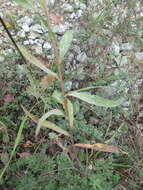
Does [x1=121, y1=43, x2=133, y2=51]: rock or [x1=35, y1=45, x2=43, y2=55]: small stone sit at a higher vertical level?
[x1=35, y1=45, x2=43, y2=55]: small stone

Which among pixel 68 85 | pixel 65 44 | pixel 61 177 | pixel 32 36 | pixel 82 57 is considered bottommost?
pixel 61 177

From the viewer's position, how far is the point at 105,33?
216cm

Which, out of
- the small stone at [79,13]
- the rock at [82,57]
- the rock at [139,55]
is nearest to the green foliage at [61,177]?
the rock at [82,57]

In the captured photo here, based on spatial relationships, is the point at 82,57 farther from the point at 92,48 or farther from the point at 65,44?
the point at 65,44

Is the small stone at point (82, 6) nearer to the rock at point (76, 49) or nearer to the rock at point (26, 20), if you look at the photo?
the rock at point (26, 20)

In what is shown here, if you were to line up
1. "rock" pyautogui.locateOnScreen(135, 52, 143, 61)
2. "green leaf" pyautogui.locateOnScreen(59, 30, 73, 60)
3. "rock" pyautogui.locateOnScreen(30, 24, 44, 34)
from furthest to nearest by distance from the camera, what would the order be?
"rock" pyautogui.locateOnScreen(30, 24, 44, 34) < "rock" pyautogui.locateOnScreen(135, 52, 143, 61) < "green leaf" pyautogui.locateOnScreen(59, 30, 73, 60)

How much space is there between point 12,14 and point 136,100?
1.22 metres

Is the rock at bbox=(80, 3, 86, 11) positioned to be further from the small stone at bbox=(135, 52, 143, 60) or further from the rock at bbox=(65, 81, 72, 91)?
the rock at bbox=(65, 81, 72, 91)

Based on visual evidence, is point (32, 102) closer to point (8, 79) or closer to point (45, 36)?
point (8, 79)

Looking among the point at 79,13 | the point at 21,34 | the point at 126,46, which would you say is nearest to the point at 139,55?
the point at 126,46

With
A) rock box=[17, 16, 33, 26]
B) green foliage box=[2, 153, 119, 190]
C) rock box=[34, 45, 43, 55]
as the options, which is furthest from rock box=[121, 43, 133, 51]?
green foliage box=[2, 153, 119, 190]

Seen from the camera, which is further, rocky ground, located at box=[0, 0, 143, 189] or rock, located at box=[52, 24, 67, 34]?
rock, located at box=[52, 24, 67, 34]

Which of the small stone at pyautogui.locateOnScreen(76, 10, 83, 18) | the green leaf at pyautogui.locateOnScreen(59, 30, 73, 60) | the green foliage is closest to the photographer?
the green leaf at pyautogui.locateOnScreen(59, 30, 73, 60)

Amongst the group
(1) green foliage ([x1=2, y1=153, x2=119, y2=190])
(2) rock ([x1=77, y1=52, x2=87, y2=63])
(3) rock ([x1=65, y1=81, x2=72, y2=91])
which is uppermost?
(2) rock ([x1=77, y1=52, x2=87, y2=63])
